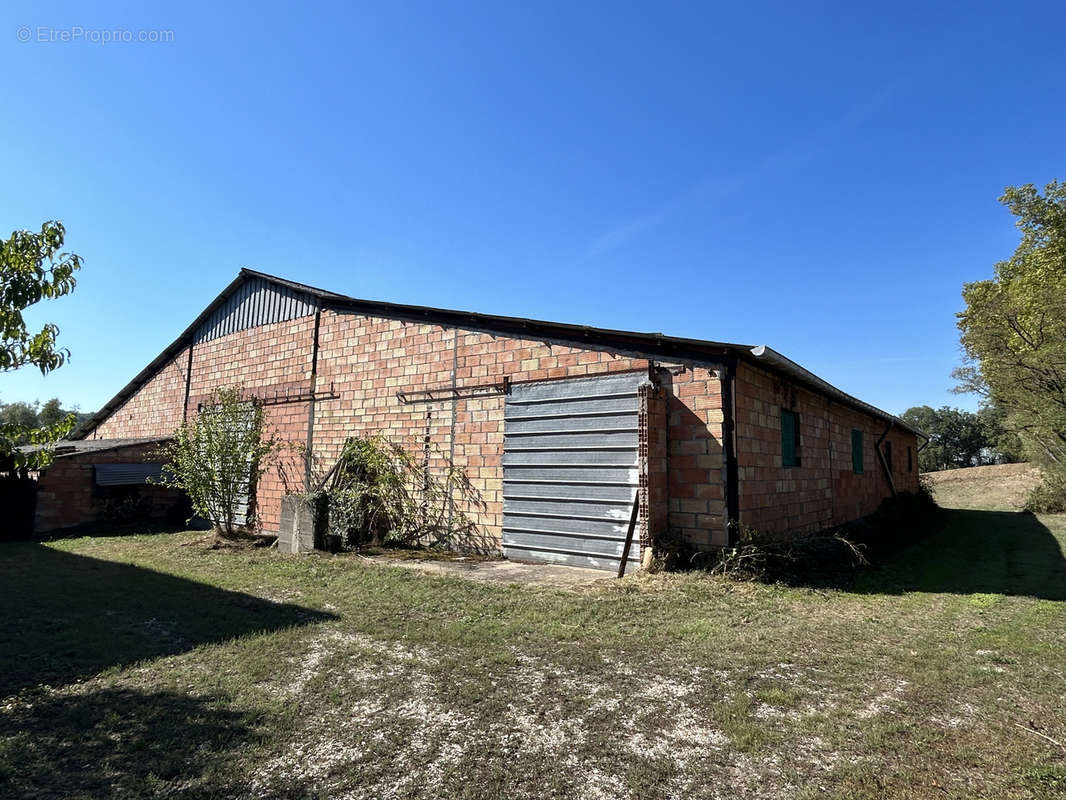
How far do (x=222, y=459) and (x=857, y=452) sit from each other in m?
15.1

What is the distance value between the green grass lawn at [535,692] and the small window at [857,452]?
725 cm

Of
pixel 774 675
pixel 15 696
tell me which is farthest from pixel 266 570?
pixel 774 675

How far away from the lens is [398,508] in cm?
1051

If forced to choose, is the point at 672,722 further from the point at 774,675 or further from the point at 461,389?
the point at 461,389

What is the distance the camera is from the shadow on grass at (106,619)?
4.35m

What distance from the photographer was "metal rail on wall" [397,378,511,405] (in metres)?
9.45

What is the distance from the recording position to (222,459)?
11.8m

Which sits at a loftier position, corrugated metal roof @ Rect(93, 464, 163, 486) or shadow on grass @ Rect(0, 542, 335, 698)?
corrugated metal roof @ Rect(93, 464, 163, 486)

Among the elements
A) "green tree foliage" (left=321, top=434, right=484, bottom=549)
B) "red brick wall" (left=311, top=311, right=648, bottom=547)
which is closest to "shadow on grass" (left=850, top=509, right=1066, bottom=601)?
"red brick wall" (left=311, top=311, right=648, bottom=547)

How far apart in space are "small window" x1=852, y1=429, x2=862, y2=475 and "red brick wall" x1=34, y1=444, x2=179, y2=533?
18.2m

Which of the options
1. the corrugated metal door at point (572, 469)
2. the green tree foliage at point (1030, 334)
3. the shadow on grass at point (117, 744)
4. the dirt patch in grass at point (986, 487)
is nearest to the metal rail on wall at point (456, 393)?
the corrugated metal door at point (572, 469)

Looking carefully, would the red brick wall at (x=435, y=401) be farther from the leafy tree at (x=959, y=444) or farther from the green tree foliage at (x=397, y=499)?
the leafy tree at (x=959, y=444)

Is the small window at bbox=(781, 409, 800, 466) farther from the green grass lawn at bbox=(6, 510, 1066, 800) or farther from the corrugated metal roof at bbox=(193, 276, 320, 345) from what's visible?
the corrugated metal roof at bbox=(193, 276, 320, 345)

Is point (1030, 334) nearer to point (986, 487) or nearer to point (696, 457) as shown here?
point (986, 487)
